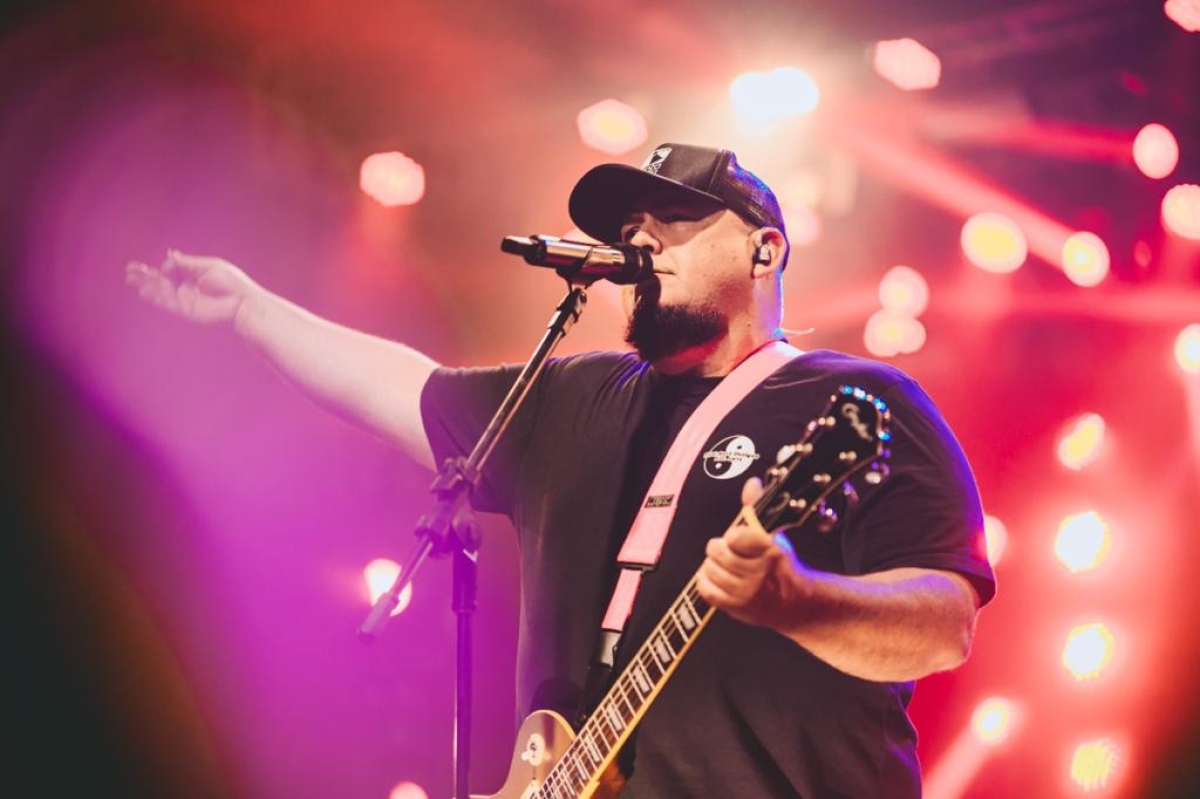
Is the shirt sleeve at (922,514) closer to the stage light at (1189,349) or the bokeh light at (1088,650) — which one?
the bokeh light at (1088,650)

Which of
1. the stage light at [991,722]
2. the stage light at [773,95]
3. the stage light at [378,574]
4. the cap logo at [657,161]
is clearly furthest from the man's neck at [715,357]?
the stage light at [991,722]

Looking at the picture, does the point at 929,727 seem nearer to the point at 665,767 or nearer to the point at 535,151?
the point at 665,767

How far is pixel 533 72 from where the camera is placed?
150 inches

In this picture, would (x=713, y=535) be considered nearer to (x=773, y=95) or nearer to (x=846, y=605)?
(x=846, y=605)

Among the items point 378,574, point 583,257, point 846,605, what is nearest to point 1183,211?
point 583,257

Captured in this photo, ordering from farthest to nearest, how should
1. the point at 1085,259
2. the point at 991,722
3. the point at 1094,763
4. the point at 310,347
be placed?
the point at 1085,259
the point at 1094,763
the point at 991,722
the point at 310,347

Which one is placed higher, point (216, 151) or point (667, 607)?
point (216, 151)

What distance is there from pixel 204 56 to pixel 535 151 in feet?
3.67

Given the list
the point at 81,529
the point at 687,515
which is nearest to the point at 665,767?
the point at 687,515

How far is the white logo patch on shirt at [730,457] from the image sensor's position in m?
2.31

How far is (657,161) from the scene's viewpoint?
9.06ft

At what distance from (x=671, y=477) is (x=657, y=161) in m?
0.85

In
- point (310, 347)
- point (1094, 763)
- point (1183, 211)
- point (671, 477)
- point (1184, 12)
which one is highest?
point (1184, 12)

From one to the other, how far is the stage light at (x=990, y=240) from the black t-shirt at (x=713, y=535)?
5.98ft
